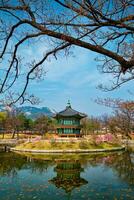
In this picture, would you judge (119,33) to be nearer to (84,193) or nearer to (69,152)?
(84,193)

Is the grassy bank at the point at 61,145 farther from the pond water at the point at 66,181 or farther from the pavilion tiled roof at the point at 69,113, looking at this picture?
the pond water at the point at 66,181

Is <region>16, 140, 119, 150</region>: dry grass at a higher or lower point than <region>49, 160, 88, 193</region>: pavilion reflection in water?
higher

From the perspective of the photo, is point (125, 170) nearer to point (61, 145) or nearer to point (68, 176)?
point (68, 176)

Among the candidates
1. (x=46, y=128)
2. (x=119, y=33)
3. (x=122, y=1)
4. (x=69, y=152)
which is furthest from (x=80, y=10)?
(x=46, y=128)

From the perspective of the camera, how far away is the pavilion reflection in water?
16906 millimetres

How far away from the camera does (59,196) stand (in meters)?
14.2

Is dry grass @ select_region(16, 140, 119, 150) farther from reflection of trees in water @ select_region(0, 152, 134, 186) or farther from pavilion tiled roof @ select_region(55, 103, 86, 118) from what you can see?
reflection of trees in water @ select_region(0, 152, 134, 186)

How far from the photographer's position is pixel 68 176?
20.6m

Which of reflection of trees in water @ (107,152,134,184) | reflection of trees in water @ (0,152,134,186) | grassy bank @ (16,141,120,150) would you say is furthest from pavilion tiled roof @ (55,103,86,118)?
reflection of trees in water @ (107,152,134,184)

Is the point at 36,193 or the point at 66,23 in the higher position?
the point at 66,23

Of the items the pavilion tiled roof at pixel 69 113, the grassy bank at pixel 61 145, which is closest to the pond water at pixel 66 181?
the grassy bank at pixel 61 145

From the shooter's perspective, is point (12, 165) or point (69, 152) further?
point (69, 152)

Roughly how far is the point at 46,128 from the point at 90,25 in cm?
7005

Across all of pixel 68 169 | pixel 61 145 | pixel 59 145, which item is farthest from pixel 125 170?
pixel 59 145
